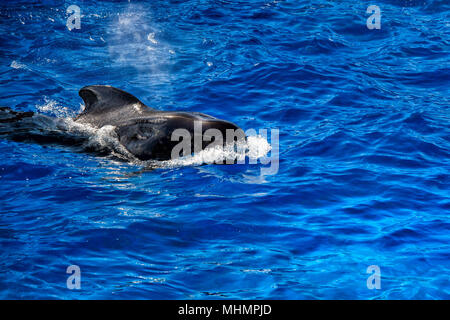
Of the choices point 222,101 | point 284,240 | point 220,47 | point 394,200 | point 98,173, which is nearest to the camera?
point 284,240

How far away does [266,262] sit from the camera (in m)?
6.27

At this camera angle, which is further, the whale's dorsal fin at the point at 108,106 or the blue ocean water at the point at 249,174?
the whale's dorsal fin at the point at 108,106

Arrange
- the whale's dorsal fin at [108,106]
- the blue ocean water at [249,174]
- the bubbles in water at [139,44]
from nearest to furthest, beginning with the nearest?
1. the blue ocean water at [249,174]
2. the whale's dorsal fin at [108,106]
3. the bubbles in water at [139,44]

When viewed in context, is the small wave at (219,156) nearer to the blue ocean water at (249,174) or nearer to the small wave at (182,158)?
the small wave at (182,158)

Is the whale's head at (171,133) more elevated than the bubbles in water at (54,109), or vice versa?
the bubbles in water at (54,109)

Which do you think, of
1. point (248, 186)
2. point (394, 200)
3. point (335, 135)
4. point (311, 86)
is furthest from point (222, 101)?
point (394, 200)

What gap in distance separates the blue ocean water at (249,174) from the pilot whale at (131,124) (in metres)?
0.36

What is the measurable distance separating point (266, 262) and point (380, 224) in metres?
1.75

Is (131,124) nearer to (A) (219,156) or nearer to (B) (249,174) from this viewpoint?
(A) (219,156)

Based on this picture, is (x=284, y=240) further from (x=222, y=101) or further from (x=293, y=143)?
(x=222, y=101)

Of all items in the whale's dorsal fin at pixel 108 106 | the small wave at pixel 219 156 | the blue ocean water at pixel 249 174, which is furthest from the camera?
the whale's dorsal fin at pixel 108 106

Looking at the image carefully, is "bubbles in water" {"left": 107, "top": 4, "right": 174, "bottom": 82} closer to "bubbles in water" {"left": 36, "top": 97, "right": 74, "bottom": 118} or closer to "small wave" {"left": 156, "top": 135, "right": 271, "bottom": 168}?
"bubbles in water" {"left": 36, "top": 97, "right": 74, "bottom": 118}

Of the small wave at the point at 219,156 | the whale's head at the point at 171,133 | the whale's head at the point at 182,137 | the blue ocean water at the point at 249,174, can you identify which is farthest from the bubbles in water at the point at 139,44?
the small wave at the point at 219,156

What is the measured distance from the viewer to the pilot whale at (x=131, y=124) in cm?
879
